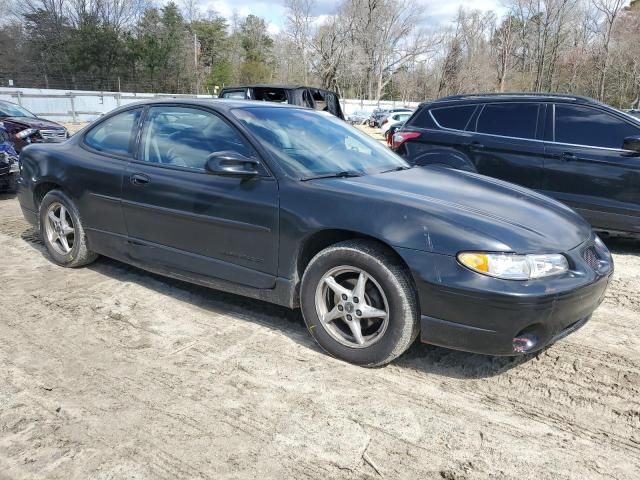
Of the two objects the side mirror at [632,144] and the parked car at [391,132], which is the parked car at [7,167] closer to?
the parked car at [391,132]

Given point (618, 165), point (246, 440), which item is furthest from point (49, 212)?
point (618, 165)

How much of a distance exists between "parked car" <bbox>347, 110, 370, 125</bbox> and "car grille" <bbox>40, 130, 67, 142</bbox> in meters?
30.8

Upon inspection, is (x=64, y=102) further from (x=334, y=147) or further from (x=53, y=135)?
(x=334, y=147)

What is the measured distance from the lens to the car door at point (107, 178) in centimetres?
416

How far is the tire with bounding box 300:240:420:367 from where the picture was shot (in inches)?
114

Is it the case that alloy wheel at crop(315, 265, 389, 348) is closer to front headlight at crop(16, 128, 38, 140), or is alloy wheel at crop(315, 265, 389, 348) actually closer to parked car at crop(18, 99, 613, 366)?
parked car at crop(18, 99, 613, 366)

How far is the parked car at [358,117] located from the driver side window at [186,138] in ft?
126

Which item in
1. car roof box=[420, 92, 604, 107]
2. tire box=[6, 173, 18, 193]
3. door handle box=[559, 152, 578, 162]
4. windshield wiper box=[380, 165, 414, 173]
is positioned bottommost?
tire box=[6, 173, 18, 193]

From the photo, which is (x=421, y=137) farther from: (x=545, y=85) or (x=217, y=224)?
(x=545, y=85)

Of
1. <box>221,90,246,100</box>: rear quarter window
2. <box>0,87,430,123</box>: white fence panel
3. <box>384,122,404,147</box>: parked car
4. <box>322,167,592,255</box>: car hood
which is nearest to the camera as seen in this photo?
<box>322,167,592,255</box>: car hood

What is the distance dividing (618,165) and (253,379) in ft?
15.0

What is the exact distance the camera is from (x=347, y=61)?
2232 inches

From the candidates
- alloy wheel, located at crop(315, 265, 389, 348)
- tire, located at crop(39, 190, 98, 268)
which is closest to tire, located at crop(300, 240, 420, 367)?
alloy wheel, located at crop(315, 265, 389, 348)

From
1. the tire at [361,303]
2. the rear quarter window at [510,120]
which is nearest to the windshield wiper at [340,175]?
the tire at [361,303]
